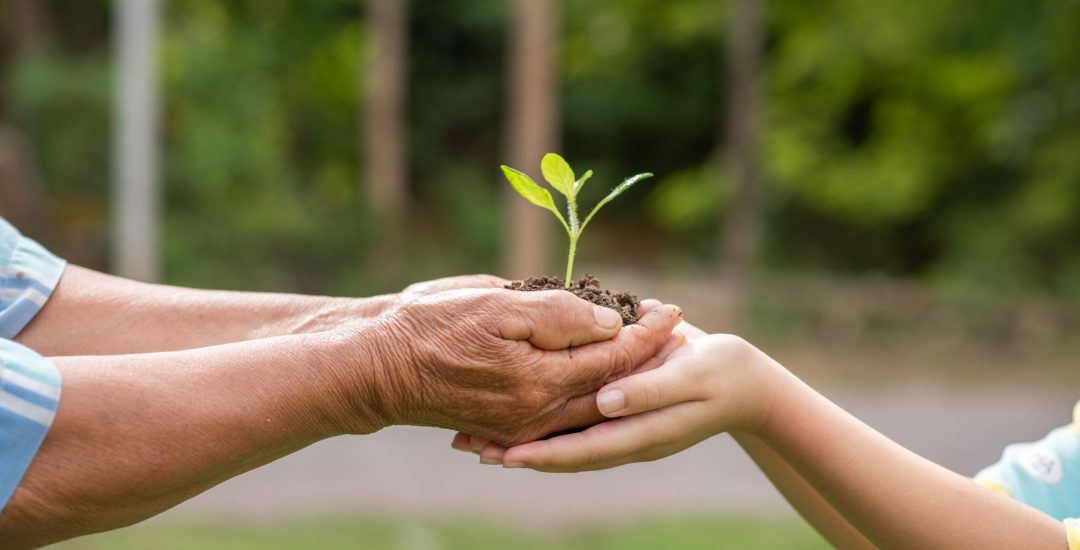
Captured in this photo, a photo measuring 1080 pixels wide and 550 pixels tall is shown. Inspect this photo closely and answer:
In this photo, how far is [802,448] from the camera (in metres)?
2.28

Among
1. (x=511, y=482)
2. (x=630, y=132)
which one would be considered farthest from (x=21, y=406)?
(x=630, y=132)

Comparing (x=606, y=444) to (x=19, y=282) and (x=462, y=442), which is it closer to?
(x=462, y=442)

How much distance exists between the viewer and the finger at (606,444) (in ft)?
7.36

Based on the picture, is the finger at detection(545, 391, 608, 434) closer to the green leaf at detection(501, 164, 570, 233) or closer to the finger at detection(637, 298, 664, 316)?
the finger at detection(637, 298, 664, 316)

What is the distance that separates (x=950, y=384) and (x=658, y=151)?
13.0 metres

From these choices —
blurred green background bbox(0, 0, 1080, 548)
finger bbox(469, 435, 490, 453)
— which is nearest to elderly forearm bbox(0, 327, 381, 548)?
finger bbox(469, 435, 490, 453)

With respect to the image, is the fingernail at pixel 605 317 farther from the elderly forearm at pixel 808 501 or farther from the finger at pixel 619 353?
the elderly forearm at pixel 808 501

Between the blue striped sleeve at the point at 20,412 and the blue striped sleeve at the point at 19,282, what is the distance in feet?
2.01

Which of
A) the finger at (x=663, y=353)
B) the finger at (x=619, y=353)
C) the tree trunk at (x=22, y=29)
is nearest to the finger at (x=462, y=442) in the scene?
the finger at (x=619, y=353)

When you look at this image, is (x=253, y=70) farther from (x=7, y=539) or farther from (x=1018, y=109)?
(x=7, y=539)

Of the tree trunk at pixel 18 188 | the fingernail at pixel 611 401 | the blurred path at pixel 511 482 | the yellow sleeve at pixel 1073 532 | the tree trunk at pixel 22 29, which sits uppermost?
the tree trunk at pixel 22 29

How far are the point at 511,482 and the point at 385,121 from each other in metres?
11.9

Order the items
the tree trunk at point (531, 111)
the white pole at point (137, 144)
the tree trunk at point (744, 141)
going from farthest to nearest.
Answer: the tree trunk at point (744, 141) < the tree trunk at point (531, 111) < the white pole at point (137, 144)

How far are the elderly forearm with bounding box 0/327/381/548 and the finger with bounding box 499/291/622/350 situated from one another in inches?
12.0
